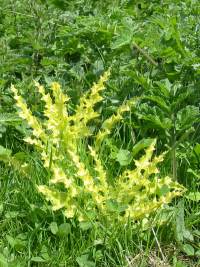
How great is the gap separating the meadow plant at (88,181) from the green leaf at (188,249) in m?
0.18

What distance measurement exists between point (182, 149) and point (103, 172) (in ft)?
1.70

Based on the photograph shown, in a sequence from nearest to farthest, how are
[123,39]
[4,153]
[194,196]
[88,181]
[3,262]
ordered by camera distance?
[3,262] < [88,181] < [194,196] < [4,153] < [123,39]

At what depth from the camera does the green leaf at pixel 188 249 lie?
2504 mm

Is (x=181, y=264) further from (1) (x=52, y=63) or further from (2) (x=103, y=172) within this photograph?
(1) (x=52, y=63)

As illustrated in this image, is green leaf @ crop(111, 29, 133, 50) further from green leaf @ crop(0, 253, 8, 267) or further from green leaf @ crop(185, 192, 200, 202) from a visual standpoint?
green leaf @ crop(0, 253, 8, 267)

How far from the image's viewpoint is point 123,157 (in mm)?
2787

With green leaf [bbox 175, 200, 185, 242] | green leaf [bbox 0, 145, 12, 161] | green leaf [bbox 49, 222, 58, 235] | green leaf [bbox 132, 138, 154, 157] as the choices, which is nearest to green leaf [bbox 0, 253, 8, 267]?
green leaf [bbox 49, 222, 58, 235]

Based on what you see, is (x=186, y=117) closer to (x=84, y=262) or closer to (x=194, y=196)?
(x=194, y=196)

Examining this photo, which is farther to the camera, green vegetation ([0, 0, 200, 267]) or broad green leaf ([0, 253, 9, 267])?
green vegetation ([0, 0, 200, 267])

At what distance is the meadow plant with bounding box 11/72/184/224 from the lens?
8.04ft

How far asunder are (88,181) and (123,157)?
1.25 feet

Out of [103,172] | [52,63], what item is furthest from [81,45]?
[103,172]

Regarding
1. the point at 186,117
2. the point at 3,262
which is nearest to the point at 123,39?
the point at 186,117

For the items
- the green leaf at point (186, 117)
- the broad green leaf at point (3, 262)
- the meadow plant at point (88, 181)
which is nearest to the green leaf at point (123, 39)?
the meadow plant at point (88, 181)
